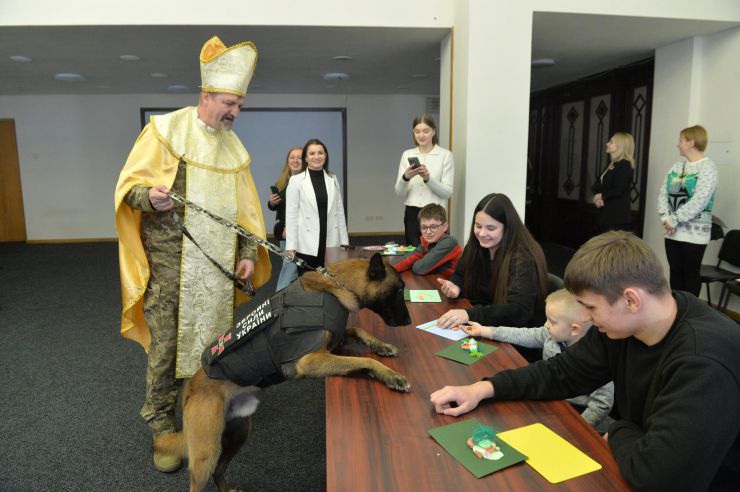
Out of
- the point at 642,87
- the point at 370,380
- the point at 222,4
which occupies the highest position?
the point at 222,4

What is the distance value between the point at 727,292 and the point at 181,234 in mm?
4870

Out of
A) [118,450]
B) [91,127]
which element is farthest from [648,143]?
[91,127]

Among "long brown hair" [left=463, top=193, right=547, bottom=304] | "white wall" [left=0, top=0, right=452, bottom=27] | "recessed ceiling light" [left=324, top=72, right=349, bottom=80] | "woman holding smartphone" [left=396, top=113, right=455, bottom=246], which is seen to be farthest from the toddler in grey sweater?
"recessed ceiling light" [left=324, top=72, right=349, bottom=80]

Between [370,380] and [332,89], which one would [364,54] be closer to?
[332,89]

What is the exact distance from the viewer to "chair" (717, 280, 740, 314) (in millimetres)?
4164

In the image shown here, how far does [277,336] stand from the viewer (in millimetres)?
1722

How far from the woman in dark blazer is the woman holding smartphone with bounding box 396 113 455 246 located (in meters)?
2.17

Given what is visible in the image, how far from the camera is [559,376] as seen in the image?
148 centimetres

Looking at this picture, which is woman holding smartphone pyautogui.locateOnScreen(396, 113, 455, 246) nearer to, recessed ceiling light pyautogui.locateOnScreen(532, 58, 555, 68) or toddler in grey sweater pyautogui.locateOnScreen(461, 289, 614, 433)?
toddler in grey sweater pyautogui.locateOnScreen(461, 289, 614, 433)

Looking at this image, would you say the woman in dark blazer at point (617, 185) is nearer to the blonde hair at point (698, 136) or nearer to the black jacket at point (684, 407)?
the blonde hair at point (698, 136)

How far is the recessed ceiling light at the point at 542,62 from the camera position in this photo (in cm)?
643

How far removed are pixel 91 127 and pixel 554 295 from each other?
990 centimetres

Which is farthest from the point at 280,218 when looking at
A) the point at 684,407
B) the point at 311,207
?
the point at 684,407

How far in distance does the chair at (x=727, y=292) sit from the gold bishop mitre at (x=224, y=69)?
4032 millimetres
